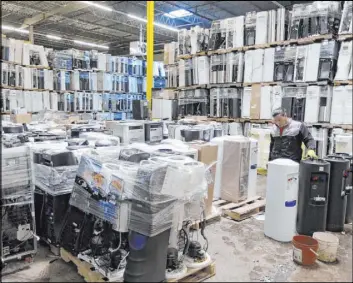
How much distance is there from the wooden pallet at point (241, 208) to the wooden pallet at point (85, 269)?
A: 1961 millimetres

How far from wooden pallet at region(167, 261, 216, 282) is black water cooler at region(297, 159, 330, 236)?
51.1 inches

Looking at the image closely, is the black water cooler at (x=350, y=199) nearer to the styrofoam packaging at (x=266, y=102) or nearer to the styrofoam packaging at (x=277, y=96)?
the styrofoam packaging at (x=277, y=96)

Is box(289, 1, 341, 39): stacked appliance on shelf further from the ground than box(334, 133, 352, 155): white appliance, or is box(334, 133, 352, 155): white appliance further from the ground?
box(289, 1, 341, 39): stacked appliance on shelf

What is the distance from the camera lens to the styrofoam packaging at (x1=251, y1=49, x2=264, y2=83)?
6.25 metres

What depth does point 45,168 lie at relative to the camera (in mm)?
2750

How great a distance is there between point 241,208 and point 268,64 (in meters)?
3.36

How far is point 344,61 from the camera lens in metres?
5.25

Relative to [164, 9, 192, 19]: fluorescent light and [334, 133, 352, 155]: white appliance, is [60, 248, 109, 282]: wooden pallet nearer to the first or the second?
[334, 133, 352, 155]: white appliance

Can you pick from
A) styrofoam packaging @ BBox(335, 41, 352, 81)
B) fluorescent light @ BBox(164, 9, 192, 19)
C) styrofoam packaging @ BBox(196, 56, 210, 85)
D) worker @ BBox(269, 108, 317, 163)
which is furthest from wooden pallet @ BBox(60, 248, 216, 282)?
fluorescent light @ BBox(164, 9, 192, 19)

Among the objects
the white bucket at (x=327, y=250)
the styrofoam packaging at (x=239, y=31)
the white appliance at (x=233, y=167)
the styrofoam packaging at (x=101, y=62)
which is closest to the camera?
the white bucket at (x=327, y=250)

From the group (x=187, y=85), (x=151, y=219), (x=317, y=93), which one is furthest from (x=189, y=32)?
(x=151, y=219)

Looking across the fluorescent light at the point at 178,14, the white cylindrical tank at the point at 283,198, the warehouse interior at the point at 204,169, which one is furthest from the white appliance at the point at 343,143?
the fluorescent light at the point at 178,14

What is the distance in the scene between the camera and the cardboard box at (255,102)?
633 cm

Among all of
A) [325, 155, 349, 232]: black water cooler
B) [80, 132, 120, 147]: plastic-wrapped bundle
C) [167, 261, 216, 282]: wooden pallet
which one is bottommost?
[167, 261, 216, 282]: wooden pallet
